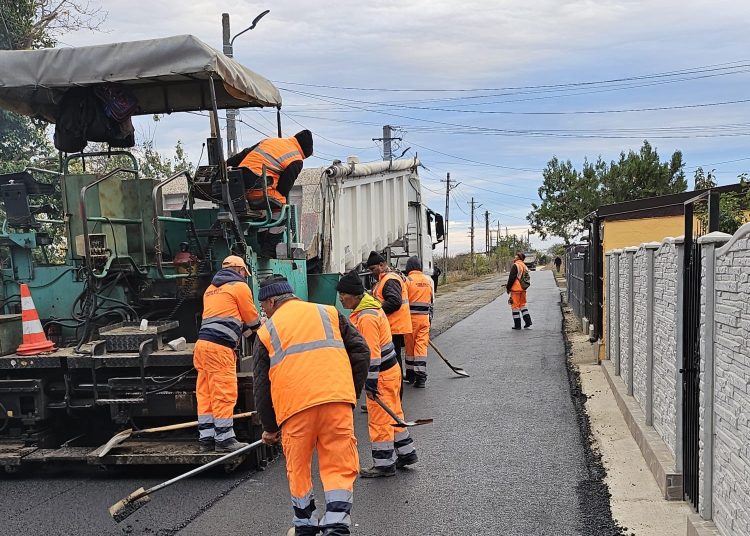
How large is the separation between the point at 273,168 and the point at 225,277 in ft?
4.45

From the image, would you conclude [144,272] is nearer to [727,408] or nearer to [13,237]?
[13,237]

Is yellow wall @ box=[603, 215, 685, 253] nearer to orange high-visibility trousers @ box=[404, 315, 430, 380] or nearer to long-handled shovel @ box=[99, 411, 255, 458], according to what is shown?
orange high-visibility trousers @ box=[404, 315, 430, 380]

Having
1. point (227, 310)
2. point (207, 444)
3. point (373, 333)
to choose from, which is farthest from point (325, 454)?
point (227, 310)

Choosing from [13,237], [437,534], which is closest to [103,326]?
[13,237]

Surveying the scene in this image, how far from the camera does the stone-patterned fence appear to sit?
3.33 meters

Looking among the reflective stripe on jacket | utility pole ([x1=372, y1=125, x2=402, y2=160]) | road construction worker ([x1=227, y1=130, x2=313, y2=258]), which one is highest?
utility pole ([x1=372, y1=125, x2=402, y2=160])

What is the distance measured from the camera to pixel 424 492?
17.0 ft

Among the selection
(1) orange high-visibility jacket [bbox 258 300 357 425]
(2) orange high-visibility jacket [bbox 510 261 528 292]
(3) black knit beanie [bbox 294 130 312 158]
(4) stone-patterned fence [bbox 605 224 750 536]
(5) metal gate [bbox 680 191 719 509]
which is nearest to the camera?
(4) stone-patterned fence [bbox 605 224 750 536]

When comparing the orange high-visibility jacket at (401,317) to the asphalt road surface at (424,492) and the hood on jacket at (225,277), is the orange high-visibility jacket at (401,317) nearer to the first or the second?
the asphalt road surface at (424,492)

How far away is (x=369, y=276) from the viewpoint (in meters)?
11.3

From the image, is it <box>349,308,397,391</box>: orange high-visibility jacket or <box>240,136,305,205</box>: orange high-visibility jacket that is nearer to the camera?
<box>349,308,397,391</box>: orange high-visibility jacket

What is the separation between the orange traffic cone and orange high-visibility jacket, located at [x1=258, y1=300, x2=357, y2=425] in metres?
2.83

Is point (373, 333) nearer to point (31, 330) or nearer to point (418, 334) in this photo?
point (31, 330)

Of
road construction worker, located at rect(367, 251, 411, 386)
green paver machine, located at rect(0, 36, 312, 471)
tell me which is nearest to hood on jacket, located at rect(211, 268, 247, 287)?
green paver machine, located at rect(0, 36, 312, 471)
